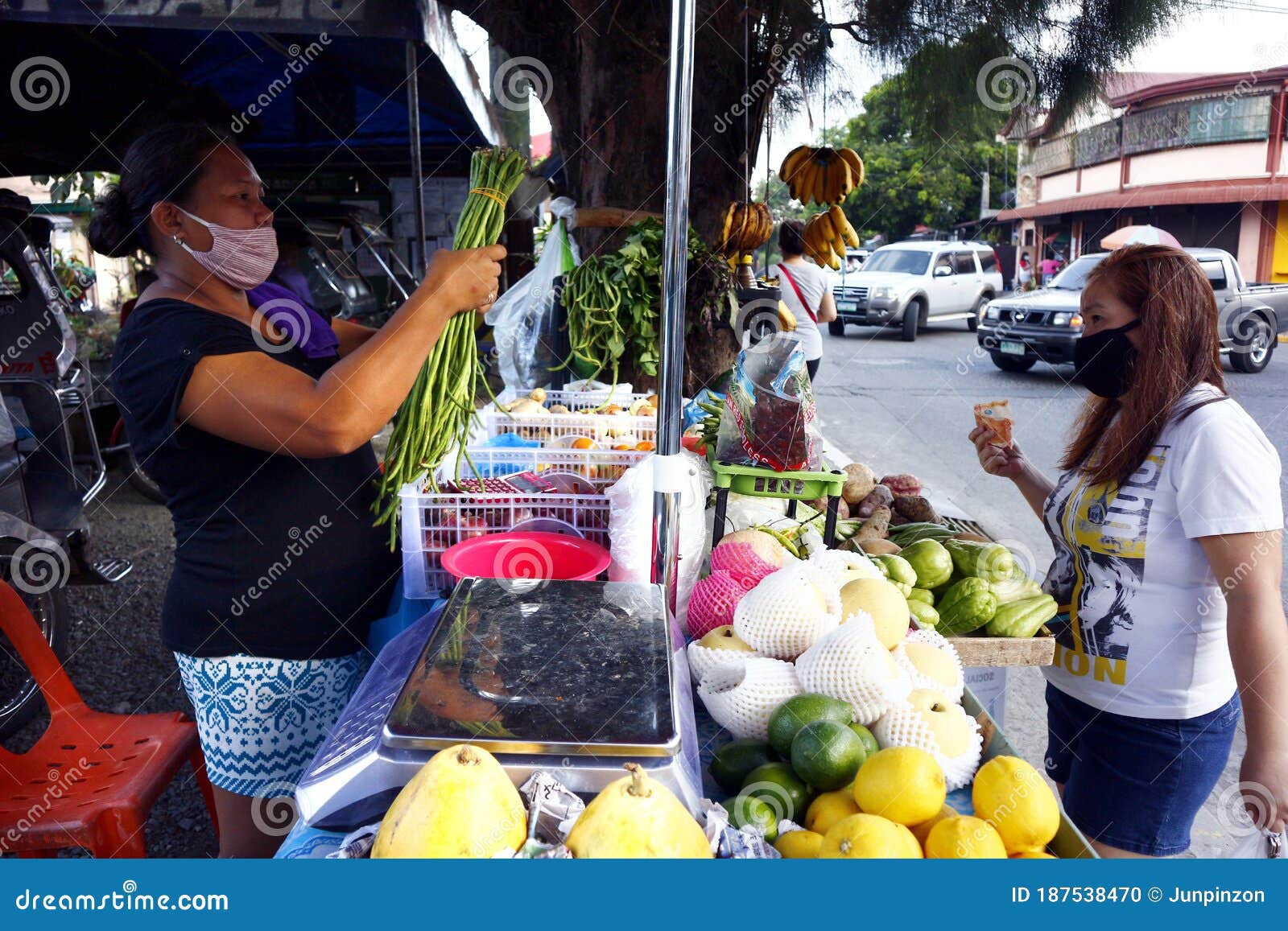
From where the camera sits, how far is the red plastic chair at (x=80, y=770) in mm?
2072

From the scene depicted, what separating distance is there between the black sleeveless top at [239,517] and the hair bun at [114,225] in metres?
0.20

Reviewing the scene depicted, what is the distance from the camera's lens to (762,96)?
14.4 feet

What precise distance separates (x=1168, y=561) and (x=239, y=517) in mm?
1984

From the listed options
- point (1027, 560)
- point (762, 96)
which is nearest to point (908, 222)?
point (762, 96)

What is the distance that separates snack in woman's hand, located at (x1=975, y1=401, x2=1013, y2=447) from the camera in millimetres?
2484

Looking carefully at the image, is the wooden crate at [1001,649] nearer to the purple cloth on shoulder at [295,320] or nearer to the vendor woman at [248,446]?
the vendor woman at [248,446]

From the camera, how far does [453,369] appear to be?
1823mm

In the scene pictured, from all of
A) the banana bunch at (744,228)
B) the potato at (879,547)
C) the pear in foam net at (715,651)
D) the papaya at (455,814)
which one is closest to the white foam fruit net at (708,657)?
the pear in foam net at (715,651)

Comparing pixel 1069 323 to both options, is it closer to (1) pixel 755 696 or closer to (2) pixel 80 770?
(1) pixel 755 696

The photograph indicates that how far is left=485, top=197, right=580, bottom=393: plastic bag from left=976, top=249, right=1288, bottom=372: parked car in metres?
10.2

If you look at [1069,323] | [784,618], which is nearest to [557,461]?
[784,618]

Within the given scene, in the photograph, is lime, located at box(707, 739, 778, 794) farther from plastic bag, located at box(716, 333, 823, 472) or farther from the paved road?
the paved road

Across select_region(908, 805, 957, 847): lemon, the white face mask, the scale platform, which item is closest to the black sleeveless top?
the white face mask
